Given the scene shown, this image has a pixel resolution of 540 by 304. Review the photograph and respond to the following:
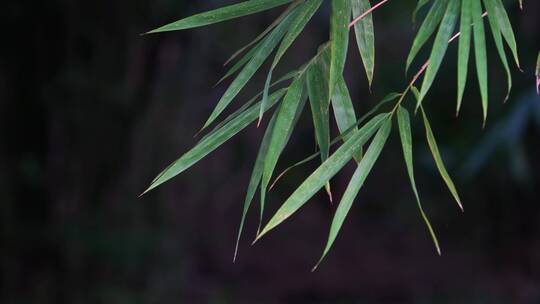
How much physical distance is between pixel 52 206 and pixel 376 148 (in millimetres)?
2811

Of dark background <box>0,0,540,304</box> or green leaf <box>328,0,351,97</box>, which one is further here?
dark background <box>0,0,540,304</box>

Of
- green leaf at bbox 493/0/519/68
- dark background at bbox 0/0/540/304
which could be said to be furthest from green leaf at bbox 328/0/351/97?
dark background at bbox 0/0/540/304

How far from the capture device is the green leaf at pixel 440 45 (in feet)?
3.76

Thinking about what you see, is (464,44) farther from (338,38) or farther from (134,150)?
(134,150)

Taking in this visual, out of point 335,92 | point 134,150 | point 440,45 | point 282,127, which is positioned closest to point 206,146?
point 282,127

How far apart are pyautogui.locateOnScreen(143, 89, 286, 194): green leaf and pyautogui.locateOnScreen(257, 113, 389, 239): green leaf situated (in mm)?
135

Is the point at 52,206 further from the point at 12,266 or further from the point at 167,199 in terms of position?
the point at 167,199

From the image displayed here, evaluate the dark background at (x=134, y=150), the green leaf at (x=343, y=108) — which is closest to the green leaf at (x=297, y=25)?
the green leaf at (x=343, y=108)

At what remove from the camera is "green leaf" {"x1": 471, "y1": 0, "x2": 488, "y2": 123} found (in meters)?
1.15

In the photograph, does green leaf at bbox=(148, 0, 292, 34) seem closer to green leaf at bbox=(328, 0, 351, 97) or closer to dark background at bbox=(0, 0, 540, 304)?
green leaf at bbox=(328, 0, 351, 97)

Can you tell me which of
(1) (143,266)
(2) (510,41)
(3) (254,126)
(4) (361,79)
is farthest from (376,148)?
(3) (254,126)

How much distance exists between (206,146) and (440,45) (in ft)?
1.18

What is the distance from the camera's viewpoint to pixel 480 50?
3.86ft

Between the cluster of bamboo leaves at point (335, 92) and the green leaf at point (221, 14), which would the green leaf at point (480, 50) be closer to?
the cluster of bamboo leaves at point (335, 92)
